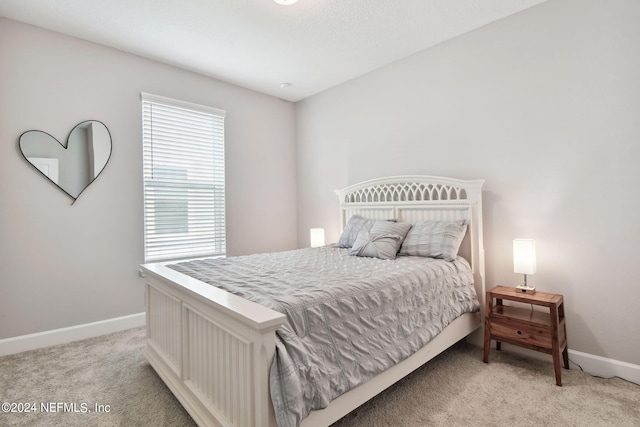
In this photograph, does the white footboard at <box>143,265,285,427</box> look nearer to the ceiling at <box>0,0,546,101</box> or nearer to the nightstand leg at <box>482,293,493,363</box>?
the nightstand leg at <box>482,293,493,363</box>

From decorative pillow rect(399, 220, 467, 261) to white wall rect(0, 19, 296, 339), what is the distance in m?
2.71

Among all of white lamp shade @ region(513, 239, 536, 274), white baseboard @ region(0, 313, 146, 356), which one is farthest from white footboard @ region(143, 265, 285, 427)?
white lamp shade @ region(513, 239, 536, 274)

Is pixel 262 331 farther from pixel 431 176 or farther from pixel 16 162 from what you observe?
pixel 16 162

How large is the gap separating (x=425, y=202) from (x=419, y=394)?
65.7 inches

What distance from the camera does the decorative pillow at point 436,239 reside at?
254 cm

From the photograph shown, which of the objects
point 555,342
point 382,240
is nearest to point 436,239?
point 382,240

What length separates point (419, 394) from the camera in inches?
75.8

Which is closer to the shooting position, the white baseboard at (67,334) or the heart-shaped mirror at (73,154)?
the white baseboard at (67,334)

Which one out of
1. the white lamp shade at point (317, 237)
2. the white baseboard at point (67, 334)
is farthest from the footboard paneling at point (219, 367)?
the white lamp shade at point (317, 237)

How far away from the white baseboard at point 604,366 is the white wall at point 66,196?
12.6 ft

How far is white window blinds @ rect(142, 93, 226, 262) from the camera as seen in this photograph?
131 inches

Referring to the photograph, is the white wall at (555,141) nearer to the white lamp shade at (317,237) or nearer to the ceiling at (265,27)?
the ceiling at (265,27)

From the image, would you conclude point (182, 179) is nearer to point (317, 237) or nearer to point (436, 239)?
point (317, 237)

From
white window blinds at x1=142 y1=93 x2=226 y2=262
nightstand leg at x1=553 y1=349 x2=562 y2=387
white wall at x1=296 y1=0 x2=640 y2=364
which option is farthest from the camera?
white window blinds at x1=142 y1=93 x2=226 y2=262
